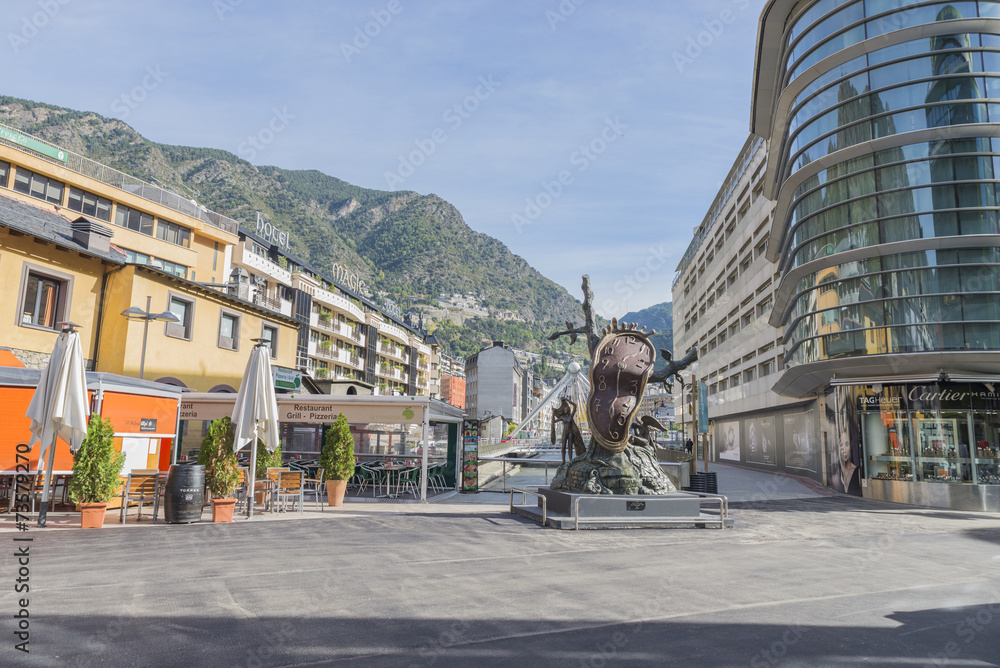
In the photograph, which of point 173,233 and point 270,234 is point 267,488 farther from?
point 270,234

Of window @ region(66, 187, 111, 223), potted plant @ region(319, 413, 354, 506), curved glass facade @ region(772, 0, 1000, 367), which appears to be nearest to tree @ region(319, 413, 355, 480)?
potted plant @ region(319, 413, 354, 506)

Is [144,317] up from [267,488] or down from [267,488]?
up

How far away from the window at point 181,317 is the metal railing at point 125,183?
13015 mm

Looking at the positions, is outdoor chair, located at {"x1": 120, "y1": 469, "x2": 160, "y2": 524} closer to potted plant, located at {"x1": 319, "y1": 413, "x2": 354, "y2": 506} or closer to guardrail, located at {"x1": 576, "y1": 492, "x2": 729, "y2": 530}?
potted plant, located at {"x1": 319, "y1": 413, "x2": 354, "y2": 506}

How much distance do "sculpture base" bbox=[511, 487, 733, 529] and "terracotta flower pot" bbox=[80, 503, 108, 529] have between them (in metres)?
8.09

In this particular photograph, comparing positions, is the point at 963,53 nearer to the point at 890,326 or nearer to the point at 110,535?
the point at 890,326

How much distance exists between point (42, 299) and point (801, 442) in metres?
31.9

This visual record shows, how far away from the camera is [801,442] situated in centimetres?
3081

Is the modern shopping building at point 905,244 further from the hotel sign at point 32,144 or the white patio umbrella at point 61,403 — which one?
the hotel sign at point 32,144

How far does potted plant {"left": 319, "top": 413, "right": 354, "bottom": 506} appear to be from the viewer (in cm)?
1520

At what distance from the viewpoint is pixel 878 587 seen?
736cm

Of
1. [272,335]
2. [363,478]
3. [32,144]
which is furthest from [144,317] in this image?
[32,144]

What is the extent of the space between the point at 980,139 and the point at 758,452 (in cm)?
2398

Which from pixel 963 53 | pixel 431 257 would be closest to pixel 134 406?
pixel 963 53
